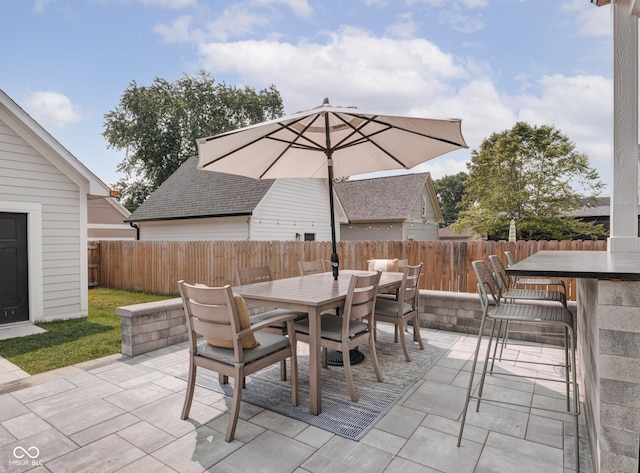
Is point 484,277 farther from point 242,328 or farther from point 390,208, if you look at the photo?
point 390,208

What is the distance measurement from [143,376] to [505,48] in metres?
9.15

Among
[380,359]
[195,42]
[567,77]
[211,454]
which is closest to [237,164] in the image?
[380,359]

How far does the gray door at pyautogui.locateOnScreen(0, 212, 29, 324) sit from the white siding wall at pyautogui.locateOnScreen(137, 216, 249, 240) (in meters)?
5.65

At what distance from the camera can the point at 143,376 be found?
3.56 m

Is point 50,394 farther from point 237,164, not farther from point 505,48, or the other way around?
point 505,48

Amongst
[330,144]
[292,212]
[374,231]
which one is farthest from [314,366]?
[374,231]

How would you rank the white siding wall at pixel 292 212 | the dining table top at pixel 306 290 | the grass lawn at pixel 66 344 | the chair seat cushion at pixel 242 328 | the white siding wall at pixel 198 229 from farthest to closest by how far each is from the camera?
1. the white siding wall at pixel 292 212
2. the white siding wall at pixel 198 229
3. the grass lawn at pixel 66 344
4. the dining table top at pixel 306 290
5. the chair seat cushion at pixel 242 328

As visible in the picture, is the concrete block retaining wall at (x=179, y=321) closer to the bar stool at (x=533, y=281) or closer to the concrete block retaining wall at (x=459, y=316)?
the concrete block retaining wall at (x=459, y=316)

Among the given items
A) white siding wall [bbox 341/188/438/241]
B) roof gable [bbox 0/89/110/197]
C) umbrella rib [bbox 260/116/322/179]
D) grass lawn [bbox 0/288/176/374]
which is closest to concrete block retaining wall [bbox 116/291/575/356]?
grass lawn [bbox 0/288/176/374]

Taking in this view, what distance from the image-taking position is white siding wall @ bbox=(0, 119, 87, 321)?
19.2 ft

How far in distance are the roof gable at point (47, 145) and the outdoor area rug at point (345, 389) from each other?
489 cm

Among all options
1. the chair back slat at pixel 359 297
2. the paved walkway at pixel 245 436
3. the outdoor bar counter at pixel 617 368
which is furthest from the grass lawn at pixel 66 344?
the outdoor bar counter at pixel 617 368

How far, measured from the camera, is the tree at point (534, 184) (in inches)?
575

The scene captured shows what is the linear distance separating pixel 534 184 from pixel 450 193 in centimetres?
3268
